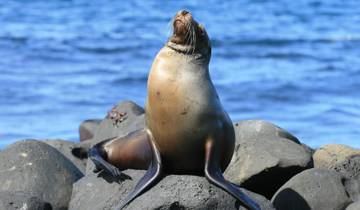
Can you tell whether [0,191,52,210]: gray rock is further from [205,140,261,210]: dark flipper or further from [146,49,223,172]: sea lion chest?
[205,140,261,210]: dark flipper

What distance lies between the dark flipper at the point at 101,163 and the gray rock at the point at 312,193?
41.7 inches

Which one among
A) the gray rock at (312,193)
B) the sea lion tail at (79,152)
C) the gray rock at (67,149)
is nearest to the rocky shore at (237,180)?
the gray rock at (312,193)

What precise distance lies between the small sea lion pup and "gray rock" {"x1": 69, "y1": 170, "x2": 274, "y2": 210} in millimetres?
125

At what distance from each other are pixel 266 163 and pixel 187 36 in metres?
1.08

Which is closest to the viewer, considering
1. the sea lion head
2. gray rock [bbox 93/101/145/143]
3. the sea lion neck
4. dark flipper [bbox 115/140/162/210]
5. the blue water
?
dark flipper [bbox 115/140/162/210]

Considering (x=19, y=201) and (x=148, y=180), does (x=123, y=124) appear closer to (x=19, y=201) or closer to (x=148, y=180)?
(x=19, y=201)

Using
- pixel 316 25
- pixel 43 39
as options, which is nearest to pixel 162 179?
pixel 43 39

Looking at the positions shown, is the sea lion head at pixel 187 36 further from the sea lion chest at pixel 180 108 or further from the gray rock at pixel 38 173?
the gray rock at pixel 38 173

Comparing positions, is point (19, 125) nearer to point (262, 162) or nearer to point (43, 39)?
point (262, 162)

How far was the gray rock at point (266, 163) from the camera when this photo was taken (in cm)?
648

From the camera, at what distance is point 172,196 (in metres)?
5.36

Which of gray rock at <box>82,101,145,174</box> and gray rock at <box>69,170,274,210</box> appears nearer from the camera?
gray rock at <box>69,170,274,210</box>

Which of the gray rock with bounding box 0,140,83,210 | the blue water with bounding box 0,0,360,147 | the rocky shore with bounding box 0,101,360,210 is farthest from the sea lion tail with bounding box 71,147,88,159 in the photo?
the blue water with bounding box 0,0,360,147

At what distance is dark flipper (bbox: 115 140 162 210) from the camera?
549cm
